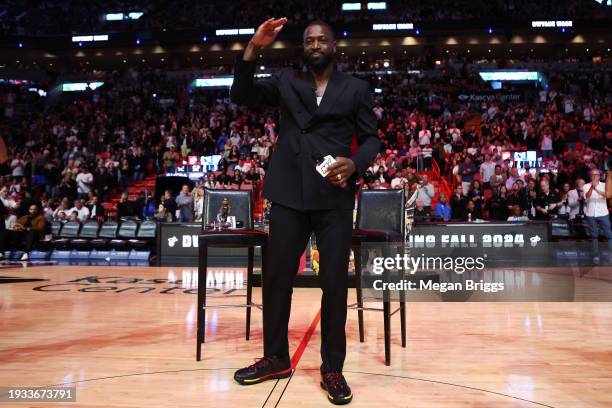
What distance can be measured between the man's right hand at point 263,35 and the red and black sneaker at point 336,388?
5.18 feet

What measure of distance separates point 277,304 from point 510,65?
2447 cm

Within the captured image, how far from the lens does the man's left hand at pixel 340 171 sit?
2.53m

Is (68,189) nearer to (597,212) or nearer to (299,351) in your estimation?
(597,212)

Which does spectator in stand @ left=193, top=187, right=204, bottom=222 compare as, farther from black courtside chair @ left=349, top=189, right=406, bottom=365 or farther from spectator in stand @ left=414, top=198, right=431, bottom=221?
black courtside chair @ left=349, top=189, right=406, bottom=365

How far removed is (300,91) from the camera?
2816 millimetres

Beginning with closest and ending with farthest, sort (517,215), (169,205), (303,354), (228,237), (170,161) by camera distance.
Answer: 1. (228,237)
2. (303,354)
3. (517,215)
4. (169,205)
5. (170,161)

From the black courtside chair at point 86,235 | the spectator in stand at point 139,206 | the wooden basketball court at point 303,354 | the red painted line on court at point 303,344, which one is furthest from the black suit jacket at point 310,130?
the spectator in stand at point 139,206

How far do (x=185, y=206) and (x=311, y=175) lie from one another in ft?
30.3

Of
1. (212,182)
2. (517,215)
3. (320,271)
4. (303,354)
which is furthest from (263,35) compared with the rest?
(212,182)

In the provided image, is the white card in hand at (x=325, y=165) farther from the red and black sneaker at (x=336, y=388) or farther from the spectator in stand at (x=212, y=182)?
the spectator in stand at (x=212, y=182)

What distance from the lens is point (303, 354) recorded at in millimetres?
3508

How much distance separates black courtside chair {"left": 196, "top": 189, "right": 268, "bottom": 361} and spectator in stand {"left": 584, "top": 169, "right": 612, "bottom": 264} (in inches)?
277

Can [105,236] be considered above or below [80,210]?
below

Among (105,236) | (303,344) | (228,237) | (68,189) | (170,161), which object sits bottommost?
(303,344)
